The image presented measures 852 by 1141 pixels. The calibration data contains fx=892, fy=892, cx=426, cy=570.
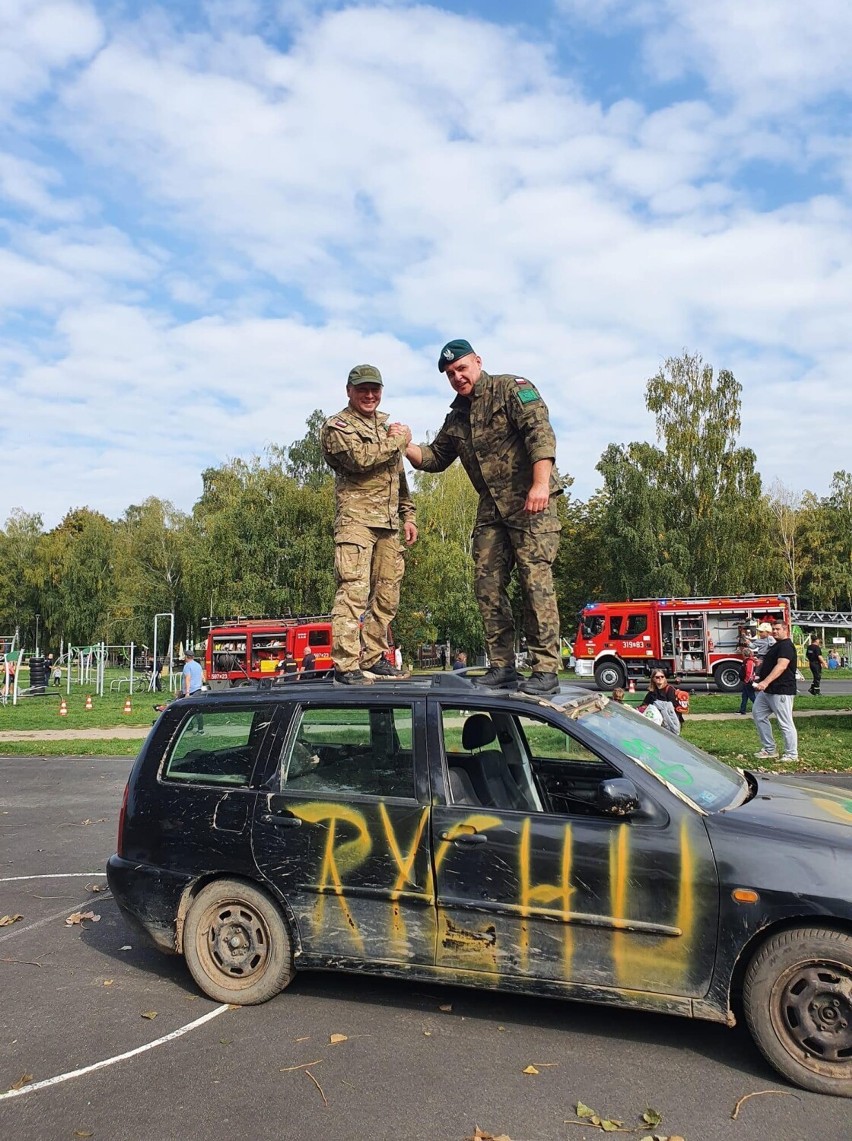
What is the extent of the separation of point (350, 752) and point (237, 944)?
43.6 inches

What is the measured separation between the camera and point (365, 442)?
20.4 ft

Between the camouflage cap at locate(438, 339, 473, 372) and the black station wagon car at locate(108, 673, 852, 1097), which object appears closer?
the black station wagon car at locate(108, 673, 852, 1097)

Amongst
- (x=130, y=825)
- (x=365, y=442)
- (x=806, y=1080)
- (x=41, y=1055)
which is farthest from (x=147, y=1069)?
(x=365, y=442)

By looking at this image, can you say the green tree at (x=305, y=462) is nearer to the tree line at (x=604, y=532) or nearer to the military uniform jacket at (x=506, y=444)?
the tree line at (x=604, y=532)

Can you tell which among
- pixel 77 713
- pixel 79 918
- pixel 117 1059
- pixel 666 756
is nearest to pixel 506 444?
pixel 666 756

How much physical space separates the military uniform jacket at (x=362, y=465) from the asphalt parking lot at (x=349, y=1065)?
302 centimetres

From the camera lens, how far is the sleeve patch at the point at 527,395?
5.62 m

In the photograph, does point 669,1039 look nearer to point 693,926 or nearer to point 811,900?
point 693,926

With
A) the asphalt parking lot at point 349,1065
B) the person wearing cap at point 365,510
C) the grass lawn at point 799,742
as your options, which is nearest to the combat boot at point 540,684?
the person wearing cap at point 365,510

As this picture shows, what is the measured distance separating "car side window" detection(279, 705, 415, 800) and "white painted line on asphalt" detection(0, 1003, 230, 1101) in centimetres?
111

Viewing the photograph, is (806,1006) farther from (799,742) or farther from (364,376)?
(799,742)

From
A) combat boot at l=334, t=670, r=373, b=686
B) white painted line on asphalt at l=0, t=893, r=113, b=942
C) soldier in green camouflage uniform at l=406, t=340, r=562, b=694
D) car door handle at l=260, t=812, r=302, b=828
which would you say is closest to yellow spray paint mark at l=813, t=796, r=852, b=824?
soldier in green camouflage uniform at l=406, t=340, r=562, b=694

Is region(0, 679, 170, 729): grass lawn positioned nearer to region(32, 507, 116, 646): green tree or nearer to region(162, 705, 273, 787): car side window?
region(162, 705, 273, 787): car side window

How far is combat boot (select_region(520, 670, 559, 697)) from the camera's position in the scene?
4.60m
